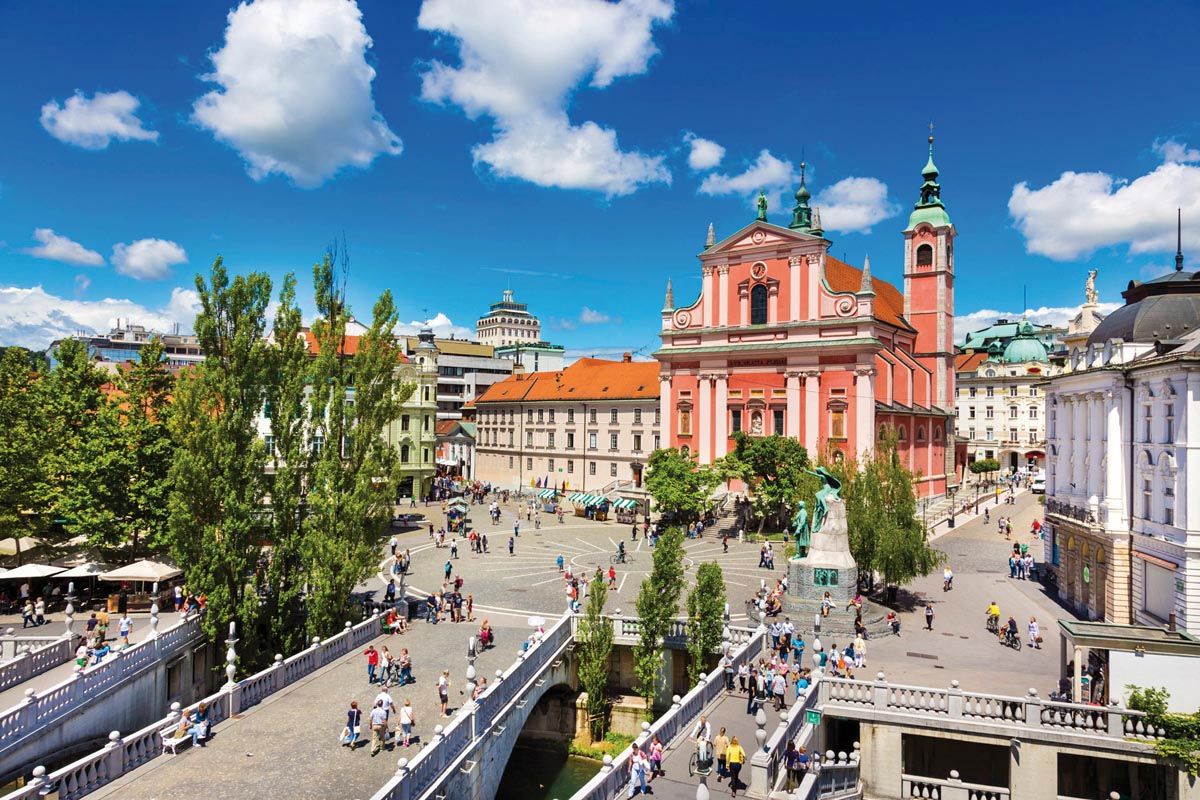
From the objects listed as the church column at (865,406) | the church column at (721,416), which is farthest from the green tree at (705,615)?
the church column at (721,416)

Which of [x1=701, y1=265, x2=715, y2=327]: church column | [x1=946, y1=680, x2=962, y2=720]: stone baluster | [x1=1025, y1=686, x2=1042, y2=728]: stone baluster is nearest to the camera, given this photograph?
[x1=1025, y1=686, x2=1042, y2=728]: stone baluster

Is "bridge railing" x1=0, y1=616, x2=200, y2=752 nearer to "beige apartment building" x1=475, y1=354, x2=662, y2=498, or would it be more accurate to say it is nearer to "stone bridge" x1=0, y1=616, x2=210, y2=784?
"stone bridge" x1=0, y1=616, x2=210, y2=784

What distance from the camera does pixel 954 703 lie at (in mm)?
19266

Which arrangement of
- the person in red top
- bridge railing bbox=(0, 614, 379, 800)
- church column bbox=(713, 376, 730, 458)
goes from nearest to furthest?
bridge railing bbox=(0, 614, 379, 800), the person in red top, church column bbox=(713, 376, 730, 458)

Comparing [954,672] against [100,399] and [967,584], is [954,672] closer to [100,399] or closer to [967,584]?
[967,584]

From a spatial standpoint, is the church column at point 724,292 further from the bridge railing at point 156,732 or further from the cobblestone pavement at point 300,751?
the bridge railing at point 156,732

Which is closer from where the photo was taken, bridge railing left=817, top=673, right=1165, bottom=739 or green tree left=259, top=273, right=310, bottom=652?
bridge railing left=817, top=673, right=1165, bottom=739

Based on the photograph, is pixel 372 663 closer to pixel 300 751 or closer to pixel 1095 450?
pixel 300 751

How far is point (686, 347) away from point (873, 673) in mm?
37128

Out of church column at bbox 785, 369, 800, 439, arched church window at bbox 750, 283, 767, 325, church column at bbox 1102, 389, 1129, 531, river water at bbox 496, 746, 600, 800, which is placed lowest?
river water at bbox 496, 746, 600, 800

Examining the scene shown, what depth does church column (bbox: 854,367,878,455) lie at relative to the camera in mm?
50719

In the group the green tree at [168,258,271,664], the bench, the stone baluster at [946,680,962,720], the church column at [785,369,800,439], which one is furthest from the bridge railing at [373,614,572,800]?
the church column at [785,369,800,439]

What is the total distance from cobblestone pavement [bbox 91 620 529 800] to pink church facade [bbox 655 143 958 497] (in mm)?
33368

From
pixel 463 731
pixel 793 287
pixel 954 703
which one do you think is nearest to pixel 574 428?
pixel 793 287
